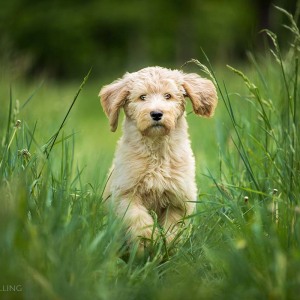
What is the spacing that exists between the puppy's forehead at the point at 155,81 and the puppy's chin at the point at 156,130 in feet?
0.93

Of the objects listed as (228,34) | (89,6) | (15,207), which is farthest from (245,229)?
(228,34)

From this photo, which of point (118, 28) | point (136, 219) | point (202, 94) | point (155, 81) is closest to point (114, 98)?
point (155, 81)

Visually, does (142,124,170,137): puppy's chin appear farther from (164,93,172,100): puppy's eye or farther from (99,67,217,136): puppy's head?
(164,93,172,100): puppy's eye

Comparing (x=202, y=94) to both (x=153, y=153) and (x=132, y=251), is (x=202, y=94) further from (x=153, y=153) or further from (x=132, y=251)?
(x=132, y=251)

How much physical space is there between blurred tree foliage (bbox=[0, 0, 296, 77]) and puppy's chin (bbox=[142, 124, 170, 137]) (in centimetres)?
1430

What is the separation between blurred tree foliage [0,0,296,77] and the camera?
78.2 feet

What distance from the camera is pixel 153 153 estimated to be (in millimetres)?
4688

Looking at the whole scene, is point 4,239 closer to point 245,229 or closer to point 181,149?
point 245,229

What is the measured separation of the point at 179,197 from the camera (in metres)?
4.60

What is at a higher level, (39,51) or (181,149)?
(181,149)

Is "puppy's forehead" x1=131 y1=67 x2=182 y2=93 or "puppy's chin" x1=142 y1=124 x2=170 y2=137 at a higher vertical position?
"puppy's forehead" x1=131 y1=67 x2=182 y2=93

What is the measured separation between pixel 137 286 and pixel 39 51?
88.8ft

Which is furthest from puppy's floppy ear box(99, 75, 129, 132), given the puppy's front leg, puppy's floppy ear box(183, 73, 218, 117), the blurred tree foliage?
the blurred tree foliage

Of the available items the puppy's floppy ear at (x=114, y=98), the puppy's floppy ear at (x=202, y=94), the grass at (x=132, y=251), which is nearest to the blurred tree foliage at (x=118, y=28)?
the puppy's floppy ear at (x=202, y=94)
